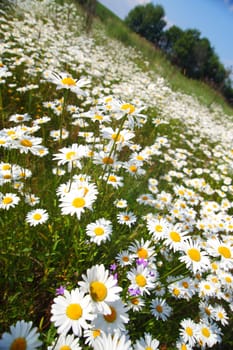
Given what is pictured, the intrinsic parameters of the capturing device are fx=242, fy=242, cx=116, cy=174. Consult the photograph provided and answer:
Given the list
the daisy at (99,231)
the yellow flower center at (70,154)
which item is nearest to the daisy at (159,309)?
the daisy at (99,231)

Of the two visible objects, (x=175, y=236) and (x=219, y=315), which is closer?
(x=175, y=236)

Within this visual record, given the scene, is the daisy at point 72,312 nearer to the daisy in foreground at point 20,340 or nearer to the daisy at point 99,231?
the daisy in foreground at point 20,340

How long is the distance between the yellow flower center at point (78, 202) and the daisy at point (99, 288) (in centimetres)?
47

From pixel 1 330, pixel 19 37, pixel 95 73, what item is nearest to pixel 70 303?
pixel 1 330

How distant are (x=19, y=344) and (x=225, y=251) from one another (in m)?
1.59

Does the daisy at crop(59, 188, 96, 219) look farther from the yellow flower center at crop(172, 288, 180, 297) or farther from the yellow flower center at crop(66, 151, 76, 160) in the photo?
the yellow flower center at crop(172, 288, 180, 297)

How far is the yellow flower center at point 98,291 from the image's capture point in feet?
3.63

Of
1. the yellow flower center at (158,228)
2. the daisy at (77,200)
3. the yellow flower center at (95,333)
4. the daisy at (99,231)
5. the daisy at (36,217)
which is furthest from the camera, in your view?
the yellow flower center at (158,228)

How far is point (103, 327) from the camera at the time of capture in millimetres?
1141

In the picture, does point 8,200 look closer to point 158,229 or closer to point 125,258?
point 125,258

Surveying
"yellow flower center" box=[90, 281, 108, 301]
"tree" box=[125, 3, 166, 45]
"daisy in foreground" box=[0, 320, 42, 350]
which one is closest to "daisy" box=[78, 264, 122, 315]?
"yellow flower center" box=[90, 281, 108, 301]

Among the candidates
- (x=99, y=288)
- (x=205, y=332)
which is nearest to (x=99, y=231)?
(x=99, y=288)

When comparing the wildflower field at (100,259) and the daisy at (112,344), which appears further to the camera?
the wildflower field at (100,259)

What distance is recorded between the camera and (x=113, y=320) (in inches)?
45.9
